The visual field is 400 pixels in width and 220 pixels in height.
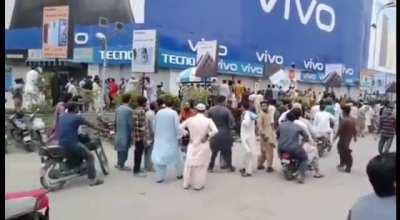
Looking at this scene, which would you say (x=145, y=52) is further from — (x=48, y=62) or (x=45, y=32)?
(x=45, y=32)

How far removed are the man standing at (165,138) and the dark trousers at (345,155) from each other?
8.12ft

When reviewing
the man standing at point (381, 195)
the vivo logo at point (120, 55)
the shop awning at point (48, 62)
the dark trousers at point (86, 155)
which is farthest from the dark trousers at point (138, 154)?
the man standing at point (381, 195)

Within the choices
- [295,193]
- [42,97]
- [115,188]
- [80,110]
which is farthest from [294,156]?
[42,97]

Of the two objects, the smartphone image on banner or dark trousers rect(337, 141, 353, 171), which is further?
dark trousers rect(337, 141, 353, 171)

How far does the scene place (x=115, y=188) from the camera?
17.7 feet

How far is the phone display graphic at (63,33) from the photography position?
230cm

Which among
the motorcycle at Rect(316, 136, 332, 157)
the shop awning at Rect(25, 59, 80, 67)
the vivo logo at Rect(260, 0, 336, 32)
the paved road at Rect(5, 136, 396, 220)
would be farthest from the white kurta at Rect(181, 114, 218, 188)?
the shop awning at Rect(25, 59, 80, 67)

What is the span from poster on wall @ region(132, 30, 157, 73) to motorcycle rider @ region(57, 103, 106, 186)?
4.19ft

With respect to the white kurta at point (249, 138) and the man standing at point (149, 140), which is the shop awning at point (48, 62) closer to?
the man standing at point (149, 140)

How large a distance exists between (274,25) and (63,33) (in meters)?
2.12

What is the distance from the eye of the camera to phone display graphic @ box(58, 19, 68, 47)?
2299 millimetres

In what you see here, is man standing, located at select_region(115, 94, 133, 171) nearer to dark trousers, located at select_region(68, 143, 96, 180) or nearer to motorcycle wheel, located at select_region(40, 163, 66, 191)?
dark trousers, located at select_region(68, 143, 96, 180)

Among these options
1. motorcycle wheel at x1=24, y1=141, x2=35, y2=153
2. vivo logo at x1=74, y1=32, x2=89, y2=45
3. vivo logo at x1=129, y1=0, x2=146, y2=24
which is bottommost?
motorcycle wheel at x1=24, y1=141, x2=35, y2=153

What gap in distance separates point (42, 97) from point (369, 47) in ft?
7.17
